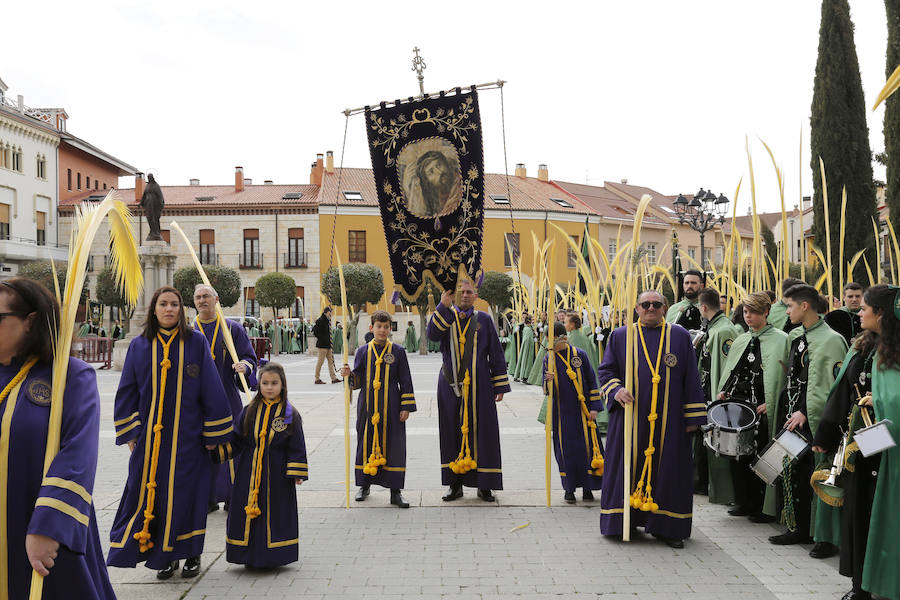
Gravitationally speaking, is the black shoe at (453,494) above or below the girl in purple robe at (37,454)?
below

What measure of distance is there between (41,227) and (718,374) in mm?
46002

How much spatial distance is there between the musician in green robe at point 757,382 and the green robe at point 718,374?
0.35 ft

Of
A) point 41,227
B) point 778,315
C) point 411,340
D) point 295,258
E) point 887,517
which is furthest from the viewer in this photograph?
point 295,258

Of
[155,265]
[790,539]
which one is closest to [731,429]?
[790,539]

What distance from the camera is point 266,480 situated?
16.0 feet

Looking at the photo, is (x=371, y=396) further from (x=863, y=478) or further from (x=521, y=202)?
(x=521, y=202)

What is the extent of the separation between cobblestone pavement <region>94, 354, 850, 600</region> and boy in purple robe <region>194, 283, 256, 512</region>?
0.23 metres

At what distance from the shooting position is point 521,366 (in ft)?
63.4

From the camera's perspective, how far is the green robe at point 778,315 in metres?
6.93

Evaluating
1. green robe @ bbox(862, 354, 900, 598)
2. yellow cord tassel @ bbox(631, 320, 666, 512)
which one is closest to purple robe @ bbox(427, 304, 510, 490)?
yellow cord tassel @ bbox(631, 320, 666, 512)

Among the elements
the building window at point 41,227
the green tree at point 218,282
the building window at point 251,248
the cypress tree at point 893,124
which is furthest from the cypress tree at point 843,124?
the building window at point 41,227

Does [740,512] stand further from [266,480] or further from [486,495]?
[266,480]

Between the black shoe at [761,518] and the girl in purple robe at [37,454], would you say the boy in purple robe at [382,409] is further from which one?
the girl in purple robe at [37,454]

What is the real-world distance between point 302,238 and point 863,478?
44.6 metres
